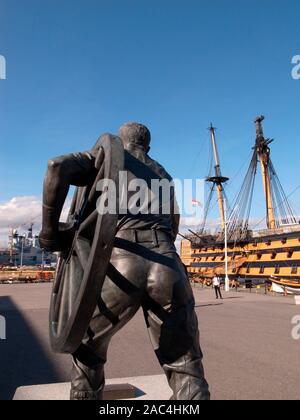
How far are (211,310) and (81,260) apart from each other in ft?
40.3

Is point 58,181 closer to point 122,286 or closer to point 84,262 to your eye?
point 84,262

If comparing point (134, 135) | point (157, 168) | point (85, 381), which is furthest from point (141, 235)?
point (85, 381)

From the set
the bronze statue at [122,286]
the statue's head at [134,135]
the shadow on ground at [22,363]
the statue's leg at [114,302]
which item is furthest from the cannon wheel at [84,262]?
the shadow on ground at [22,363]

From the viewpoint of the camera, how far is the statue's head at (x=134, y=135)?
3066mm

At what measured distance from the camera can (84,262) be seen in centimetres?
258

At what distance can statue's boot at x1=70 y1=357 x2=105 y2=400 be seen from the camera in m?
2.72

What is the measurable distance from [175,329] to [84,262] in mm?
763

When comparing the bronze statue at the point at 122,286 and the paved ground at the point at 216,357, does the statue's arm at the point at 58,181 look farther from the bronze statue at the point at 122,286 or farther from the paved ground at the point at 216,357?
the paved ground at the point at 216,357

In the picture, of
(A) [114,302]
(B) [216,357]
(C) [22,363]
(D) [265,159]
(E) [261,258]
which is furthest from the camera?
(D) [265,159]

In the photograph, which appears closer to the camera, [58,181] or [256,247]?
[58,181]

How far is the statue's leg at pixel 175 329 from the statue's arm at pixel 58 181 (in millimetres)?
774

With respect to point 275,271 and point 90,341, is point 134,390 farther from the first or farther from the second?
point 275,271

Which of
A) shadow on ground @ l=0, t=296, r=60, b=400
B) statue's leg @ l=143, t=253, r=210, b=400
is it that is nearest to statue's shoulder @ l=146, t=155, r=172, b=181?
statue's leg @ l=143, t=253, r=210, b=400

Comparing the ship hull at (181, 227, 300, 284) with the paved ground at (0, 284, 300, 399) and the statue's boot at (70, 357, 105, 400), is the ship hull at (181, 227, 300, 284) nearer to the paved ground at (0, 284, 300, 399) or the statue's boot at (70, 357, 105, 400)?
the paved ground at (0, 284, 300, 399)
